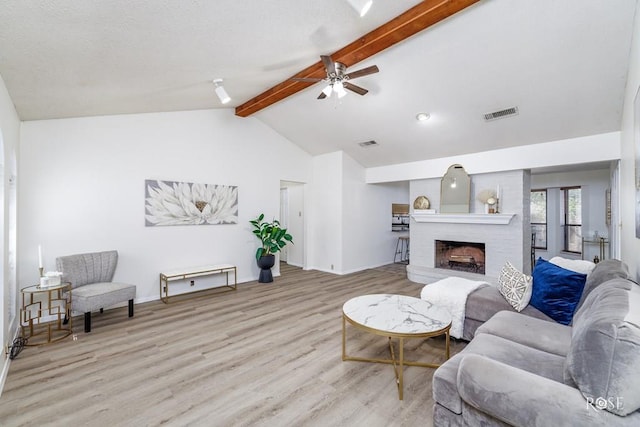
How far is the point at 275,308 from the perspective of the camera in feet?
13.3

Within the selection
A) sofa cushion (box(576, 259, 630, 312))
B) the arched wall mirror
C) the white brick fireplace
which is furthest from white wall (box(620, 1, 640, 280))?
the arched wall mirror

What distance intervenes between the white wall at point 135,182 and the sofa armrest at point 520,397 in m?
4.52

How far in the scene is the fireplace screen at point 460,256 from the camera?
549cm

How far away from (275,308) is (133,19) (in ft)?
11.4

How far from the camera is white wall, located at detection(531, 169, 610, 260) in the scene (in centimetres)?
629

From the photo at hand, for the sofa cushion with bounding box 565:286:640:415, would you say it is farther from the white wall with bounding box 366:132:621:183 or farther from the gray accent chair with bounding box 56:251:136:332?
the gray accent chair with bounding box 56:251:136:332

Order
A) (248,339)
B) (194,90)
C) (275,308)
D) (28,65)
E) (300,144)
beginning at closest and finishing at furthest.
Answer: (28,65) → (248,339) → (194,90) → (275,308) → (300,144)

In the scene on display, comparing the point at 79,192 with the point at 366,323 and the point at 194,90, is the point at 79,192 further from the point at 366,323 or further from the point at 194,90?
the point at 366,323

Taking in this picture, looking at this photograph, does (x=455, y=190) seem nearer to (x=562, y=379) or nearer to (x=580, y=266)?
(x=580, y=266)

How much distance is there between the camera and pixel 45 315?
3.50m

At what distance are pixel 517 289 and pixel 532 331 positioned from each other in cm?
65

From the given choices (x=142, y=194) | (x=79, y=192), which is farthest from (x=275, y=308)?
(x=79, y=192)

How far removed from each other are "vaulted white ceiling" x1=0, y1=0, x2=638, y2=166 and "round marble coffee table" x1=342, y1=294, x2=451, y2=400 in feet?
8.68

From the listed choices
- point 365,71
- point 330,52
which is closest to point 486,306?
point 365,71
